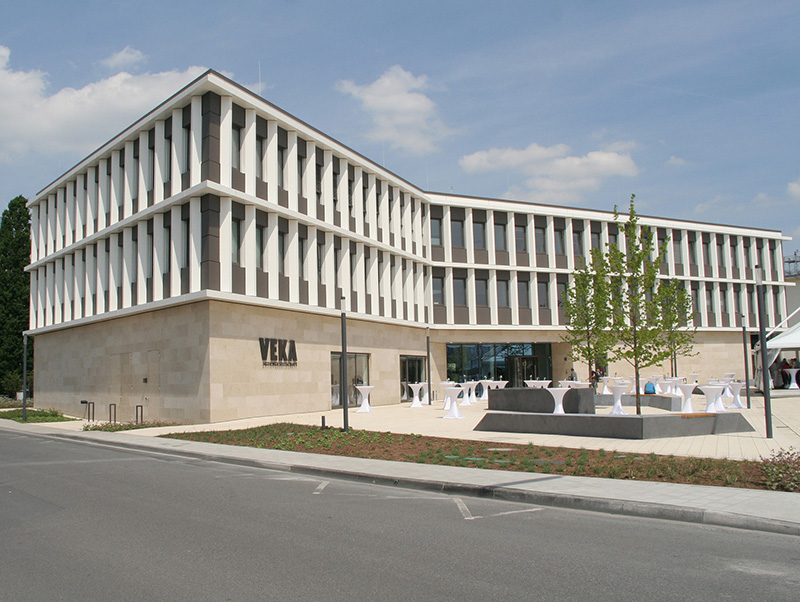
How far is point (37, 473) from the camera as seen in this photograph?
1255 centimetres

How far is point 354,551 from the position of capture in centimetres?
646

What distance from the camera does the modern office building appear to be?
80.0 feet

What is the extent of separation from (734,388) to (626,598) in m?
23.2

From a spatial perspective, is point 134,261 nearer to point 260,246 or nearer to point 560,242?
point 260,246

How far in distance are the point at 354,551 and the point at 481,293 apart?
3732cm

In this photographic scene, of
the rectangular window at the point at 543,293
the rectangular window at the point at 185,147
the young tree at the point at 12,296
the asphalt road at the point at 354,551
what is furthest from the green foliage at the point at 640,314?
the young tree at the point at 12,296

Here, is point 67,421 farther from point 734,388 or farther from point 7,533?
point 734,388

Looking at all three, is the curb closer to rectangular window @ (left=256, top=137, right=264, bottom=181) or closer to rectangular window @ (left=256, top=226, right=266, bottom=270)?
rectangular window @ (left=256, top=226, right=266, bottom=270)

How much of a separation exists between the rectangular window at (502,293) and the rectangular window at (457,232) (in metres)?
3.97

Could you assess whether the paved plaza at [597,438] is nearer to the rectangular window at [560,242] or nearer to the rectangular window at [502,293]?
the rectangular window at [502,293]

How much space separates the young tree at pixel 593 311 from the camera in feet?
66.7

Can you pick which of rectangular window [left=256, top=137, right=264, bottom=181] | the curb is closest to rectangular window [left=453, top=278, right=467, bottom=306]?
rectangular window [left=256, top=137, right=264, bottom=181]

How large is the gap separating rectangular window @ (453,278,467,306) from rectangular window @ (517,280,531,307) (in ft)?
14.3

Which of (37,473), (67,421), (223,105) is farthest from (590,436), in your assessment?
(67,421)
